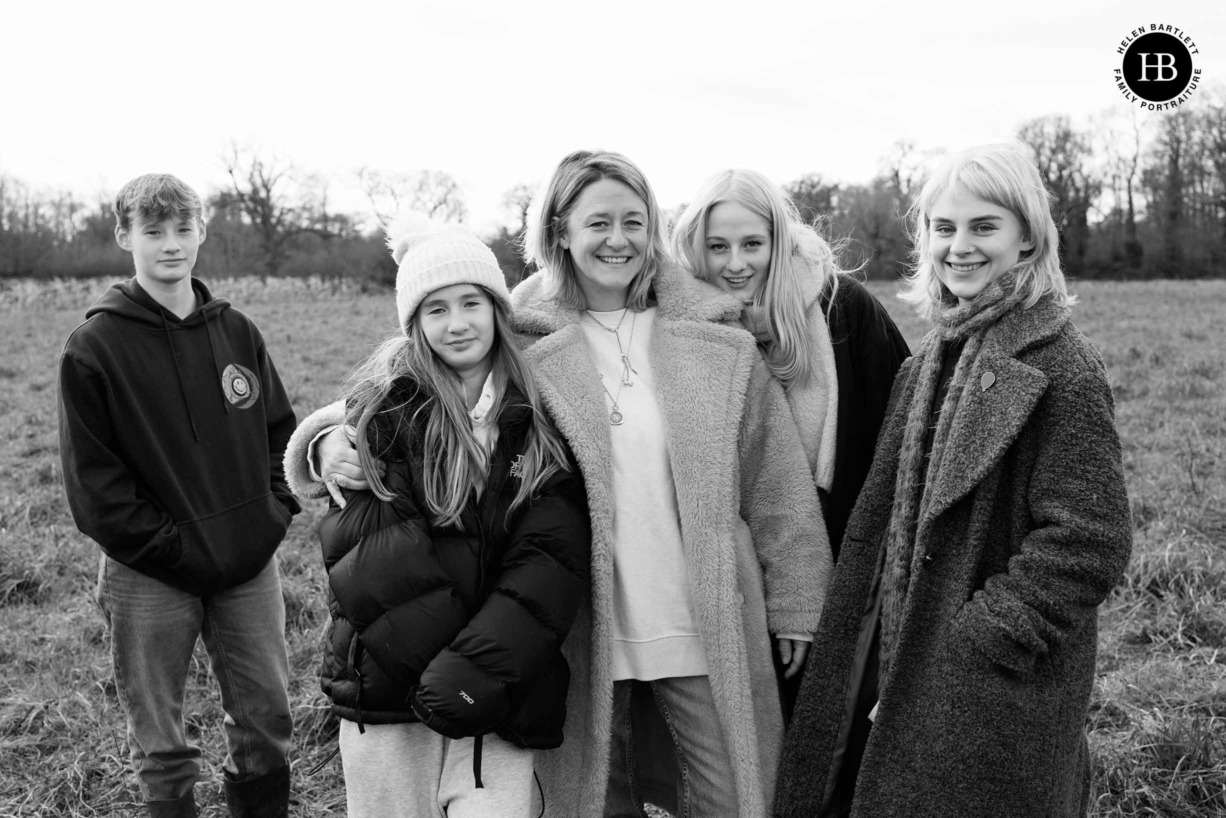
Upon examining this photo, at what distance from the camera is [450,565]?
7.21 feet

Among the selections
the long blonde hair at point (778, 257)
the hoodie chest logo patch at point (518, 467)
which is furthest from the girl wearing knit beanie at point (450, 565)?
the long blonde hair at point (778, 257)

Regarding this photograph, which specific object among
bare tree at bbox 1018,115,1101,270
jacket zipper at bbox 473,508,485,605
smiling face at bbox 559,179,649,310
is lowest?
jacket zipper at bbox 473,508,485,605

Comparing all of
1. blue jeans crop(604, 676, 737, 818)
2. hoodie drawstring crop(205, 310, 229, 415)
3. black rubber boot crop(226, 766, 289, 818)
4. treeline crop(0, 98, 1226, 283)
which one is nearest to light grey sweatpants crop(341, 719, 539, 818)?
blue jeans crop(604, 676, 737, 818)

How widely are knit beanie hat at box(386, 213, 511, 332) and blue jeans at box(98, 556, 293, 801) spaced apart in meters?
1.32

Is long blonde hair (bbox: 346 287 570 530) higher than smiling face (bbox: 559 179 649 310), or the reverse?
smiling face (bbox: 559 179 649 310)

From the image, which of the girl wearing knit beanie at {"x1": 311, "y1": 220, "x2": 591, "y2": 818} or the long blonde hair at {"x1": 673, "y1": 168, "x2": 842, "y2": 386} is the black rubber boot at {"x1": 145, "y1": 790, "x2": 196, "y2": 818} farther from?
the long blonde hair at {"x1": 673, "y1": 168, "x2": 842, "y2": 386}

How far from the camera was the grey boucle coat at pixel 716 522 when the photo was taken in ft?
7.96

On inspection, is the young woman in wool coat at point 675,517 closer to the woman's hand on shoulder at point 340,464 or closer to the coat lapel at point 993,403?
the woman's hand on shoulder at point 340,464

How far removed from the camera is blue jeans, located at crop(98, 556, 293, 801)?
2.90 metres

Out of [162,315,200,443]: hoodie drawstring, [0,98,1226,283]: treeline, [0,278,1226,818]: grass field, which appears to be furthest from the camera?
[0,98,1226,283]: treeline

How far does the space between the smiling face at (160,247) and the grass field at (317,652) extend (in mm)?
1880

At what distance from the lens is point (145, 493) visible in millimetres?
2928

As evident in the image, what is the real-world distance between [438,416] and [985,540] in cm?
135

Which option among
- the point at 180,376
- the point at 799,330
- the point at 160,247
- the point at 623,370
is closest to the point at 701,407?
the point at 623,370
